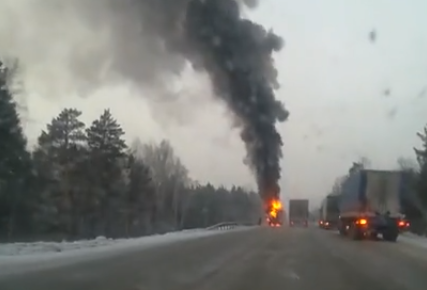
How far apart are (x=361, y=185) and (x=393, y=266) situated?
21.2 meters

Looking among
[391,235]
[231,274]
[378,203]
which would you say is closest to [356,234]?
[391,235]

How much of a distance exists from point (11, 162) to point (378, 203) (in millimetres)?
28489

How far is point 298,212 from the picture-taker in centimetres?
8469

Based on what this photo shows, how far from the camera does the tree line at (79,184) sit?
5694 centimetres

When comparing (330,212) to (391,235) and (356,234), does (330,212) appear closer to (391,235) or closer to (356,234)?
(356,234)

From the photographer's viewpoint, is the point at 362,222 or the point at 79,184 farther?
the point at 79,184

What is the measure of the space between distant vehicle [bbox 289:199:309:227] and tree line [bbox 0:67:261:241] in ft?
14.2

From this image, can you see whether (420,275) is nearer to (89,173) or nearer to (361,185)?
(361,185)

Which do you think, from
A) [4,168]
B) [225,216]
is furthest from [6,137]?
[225,216]

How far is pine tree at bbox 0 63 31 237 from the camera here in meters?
53.4

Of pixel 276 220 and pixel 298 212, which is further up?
pixel 298 212

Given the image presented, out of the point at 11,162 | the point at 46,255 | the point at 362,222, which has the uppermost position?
the point at 11,162

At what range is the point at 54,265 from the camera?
21.4m

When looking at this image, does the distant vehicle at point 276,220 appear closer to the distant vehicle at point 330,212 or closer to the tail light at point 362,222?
the distant vehicle at point 330,212
